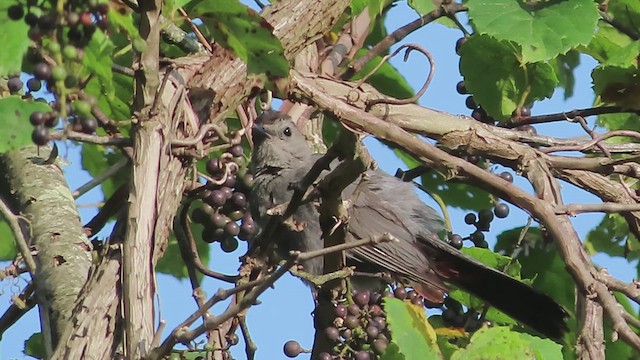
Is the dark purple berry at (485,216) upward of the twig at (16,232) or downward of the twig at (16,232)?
downward

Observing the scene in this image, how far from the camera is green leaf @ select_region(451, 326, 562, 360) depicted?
8.04 ft

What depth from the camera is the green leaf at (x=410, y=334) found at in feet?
8.44

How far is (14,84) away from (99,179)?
1.09 ft

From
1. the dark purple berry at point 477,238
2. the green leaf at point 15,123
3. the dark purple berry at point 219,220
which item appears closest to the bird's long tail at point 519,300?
the dark purple berry at point 477,238

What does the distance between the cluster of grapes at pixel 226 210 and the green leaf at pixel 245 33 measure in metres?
0.97

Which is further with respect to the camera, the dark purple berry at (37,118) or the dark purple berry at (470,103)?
the dark purple berry at (470,103)

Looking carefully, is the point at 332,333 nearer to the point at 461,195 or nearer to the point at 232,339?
the point at 232,339

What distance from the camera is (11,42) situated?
1858 mm

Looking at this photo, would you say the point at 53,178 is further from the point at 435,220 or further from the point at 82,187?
the point at 435,220

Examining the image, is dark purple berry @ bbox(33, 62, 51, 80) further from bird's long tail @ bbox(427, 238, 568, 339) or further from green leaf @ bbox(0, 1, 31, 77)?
bird's long tail @ bbox(427, 238, 568, 339)

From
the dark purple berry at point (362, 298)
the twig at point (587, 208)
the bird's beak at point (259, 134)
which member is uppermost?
the bird's beak at point (259, 134)

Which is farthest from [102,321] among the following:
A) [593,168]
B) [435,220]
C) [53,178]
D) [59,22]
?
[435,220]

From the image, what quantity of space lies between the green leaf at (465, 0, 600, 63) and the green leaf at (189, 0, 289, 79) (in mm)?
942

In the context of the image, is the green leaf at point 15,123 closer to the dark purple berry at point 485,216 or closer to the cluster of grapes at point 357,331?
the cluster of grapes at point 357,331
